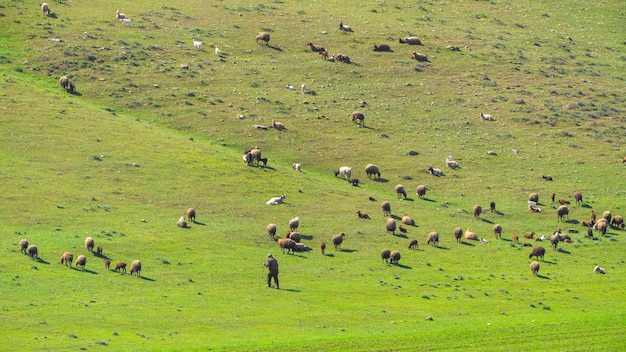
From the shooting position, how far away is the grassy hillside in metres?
44.4

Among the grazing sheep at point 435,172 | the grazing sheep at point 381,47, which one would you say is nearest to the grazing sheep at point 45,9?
the grazing sheep at point 381,47

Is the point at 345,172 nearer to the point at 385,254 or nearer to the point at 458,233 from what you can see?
the point at 458,233

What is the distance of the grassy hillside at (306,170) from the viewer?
44.4 metres

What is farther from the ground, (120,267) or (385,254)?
(385,254)

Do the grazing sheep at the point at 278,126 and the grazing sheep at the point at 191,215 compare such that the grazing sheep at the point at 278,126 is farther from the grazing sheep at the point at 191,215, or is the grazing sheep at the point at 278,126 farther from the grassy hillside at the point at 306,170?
the grazing sheep at the point at 191,215

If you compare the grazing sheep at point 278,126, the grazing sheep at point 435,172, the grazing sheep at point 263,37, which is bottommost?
the grazing sheep at point 435,172

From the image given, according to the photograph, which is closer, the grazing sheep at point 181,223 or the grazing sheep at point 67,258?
the grazing sheep at point 67,258

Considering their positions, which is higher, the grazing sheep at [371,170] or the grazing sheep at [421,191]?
the grazing sheep at [371,170]

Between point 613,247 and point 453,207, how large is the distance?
10.7 m

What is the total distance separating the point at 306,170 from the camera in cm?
7512

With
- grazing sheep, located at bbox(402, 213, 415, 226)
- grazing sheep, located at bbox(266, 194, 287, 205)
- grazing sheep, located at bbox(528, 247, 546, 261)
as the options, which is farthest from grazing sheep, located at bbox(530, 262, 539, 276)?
grazing sheep, located at bbox(266, 194, 287, 205)

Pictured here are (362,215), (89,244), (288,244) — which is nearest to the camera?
(89,244)

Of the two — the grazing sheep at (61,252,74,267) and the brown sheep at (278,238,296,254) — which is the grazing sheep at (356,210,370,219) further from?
the grazing sheep at (61,252,74,267)

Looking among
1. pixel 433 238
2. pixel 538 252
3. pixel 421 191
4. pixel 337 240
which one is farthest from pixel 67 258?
pixel 421 191
